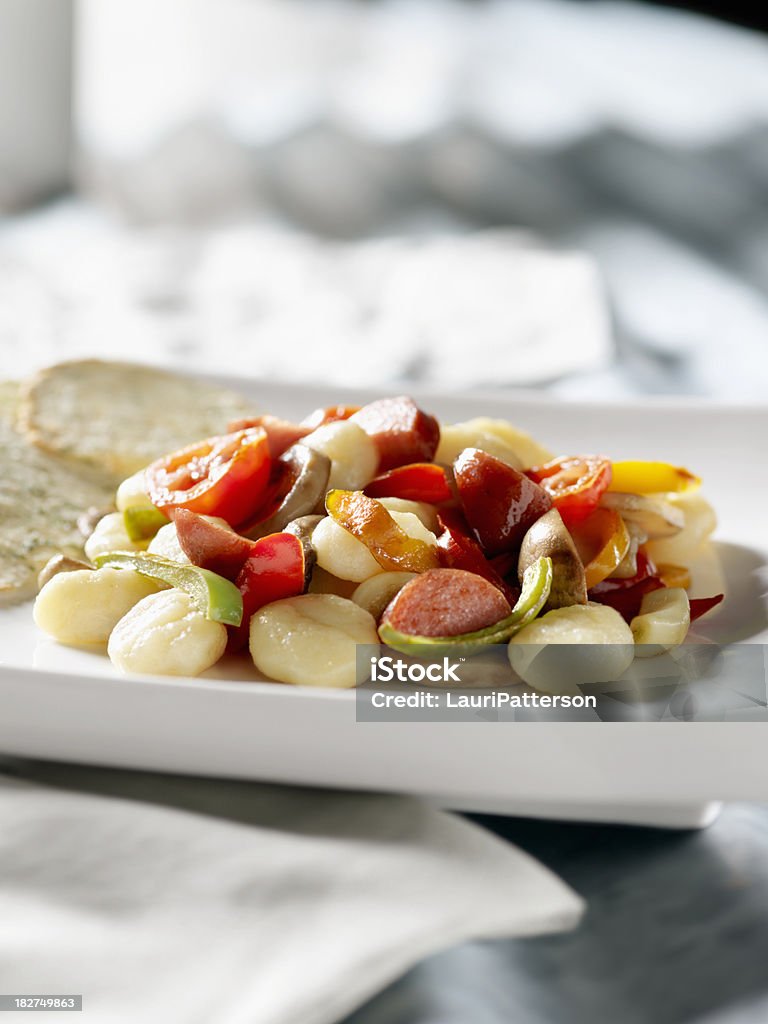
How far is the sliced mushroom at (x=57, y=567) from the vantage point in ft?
5.17

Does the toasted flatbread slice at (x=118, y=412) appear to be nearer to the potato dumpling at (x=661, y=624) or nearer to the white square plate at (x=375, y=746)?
the white square plate at (x=375, y=746)

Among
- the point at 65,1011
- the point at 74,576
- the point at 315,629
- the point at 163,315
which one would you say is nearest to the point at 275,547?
the point at 315,629

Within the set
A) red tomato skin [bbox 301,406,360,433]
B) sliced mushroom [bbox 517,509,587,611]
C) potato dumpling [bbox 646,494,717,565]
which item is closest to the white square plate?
sliced mushroom [bbox 517,509,587,611]

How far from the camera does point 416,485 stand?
1.60 metres

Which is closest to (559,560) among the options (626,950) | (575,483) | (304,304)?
(575,483)

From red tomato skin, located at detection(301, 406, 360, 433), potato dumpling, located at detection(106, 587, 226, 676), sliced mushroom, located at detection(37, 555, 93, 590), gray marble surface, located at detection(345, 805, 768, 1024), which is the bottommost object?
gray marble surface, located at detection(345, 805, 768, 1024)

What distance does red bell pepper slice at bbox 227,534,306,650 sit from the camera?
4.71 ft

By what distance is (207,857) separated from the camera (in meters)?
1.22

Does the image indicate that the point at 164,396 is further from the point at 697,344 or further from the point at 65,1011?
the point at 697,344

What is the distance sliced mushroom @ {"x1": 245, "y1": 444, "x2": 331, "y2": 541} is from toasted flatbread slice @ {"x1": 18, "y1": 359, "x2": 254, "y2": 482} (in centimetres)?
53

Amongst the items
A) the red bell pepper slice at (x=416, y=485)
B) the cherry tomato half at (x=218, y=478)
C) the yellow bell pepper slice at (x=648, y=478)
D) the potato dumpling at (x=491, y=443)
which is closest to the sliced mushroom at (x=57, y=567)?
the cherry tomato half at (x=218, y=478)

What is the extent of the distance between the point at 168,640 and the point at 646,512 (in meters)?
0.68

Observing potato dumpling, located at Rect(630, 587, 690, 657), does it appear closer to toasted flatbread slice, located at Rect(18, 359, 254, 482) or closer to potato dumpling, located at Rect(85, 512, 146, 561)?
potato dumpling, located at Rect(85, 512, 146, 561)

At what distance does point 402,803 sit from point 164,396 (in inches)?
48.0
